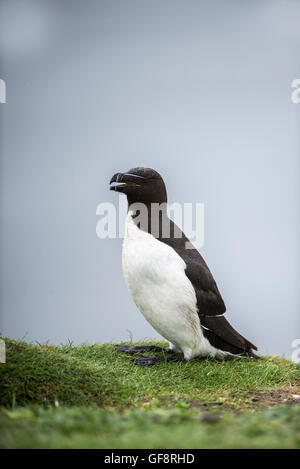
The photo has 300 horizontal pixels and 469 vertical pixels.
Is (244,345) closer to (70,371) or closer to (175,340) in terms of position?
(175,340)

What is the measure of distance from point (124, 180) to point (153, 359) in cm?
188

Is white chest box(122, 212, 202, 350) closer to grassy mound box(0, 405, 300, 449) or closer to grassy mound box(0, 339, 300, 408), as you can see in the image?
grassy mound box(0, 339, 300, 408)

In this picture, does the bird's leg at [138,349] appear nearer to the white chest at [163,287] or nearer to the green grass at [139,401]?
the green grass at [139,401]

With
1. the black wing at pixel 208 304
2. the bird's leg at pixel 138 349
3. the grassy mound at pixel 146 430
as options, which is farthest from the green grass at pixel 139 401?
the black wing at pixel 208 304

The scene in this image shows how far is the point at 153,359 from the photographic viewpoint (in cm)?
549

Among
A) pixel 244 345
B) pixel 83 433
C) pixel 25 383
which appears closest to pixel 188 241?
pixel 244 345

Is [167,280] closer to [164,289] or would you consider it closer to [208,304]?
[164,289]

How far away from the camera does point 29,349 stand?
4543 mm

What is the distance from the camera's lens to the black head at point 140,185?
555cm

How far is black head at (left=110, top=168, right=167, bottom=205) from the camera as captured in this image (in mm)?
5551

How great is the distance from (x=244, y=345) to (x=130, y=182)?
2.20m

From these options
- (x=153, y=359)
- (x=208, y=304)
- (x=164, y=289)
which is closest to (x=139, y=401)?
(x=153, y=359)
